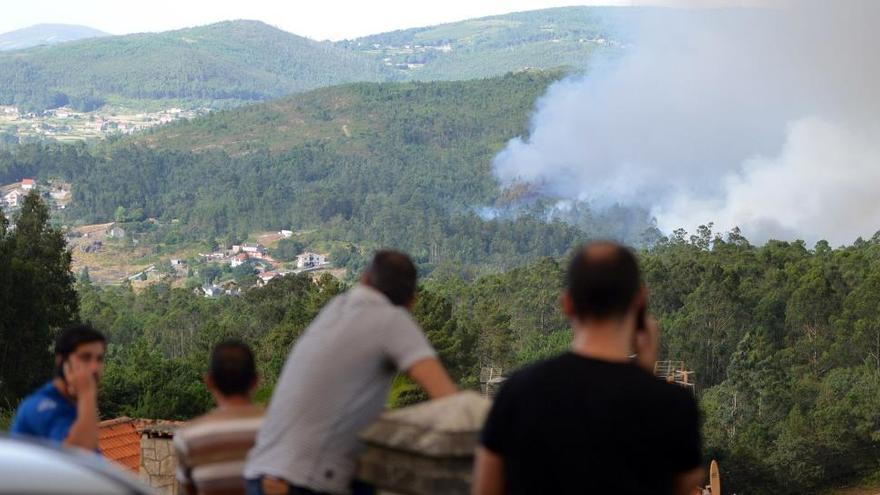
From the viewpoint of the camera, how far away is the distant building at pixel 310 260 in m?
99.6

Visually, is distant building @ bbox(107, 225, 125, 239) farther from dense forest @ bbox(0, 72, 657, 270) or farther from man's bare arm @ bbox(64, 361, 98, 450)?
man's bare arm @ bbox(64, 361, 98, 450)

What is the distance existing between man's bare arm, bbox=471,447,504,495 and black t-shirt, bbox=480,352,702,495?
91 mm

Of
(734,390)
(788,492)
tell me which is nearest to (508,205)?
(734,390)

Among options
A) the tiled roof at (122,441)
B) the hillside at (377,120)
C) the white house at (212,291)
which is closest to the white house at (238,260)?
the white house at (212,291)

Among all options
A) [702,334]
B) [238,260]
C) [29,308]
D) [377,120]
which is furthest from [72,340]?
[377,120]

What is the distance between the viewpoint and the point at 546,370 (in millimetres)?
3320

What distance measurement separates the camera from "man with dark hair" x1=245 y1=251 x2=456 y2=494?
3.98 meters

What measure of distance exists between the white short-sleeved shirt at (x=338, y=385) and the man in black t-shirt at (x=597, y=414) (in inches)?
25.2

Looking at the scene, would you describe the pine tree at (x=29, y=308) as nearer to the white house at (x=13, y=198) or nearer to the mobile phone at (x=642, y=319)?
the mobile phone at (x=642, y=319)

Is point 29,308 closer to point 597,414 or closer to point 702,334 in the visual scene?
point 702,334

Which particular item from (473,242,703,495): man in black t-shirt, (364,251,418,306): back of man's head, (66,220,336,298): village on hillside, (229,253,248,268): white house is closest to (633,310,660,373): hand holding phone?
(473,242,703,495): man in black t-shirt

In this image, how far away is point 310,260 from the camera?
100875 mm

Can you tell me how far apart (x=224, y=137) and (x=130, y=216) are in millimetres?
19709

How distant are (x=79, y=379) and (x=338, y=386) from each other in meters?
1.01
